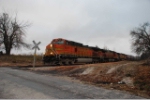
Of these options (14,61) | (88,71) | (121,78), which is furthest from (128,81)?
(14,61)

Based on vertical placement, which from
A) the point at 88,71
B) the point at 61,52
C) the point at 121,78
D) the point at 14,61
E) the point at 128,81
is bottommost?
the point at 128,81

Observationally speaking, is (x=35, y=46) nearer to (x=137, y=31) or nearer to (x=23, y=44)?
(x=23, y=44)

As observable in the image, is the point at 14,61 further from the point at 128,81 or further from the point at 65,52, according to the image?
the point at 128,81

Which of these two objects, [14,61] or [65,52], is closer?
[65,52]

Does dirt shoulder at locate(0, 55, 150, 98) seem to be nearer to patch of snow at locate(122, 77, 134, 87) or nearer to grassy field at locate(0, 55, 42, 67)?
patch of snow at locate(122, 77, 134, 87)

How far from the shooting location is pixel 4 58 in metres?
38.0

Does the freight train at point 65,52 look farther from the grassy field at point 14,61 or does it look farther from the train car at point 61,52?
the grassy field at point 14,61

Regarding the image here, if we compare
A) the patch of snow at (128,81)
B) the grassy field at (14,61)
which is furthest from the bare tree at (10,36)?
the patch of snow at (128,81)

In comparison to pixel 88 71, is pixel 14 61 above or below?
above

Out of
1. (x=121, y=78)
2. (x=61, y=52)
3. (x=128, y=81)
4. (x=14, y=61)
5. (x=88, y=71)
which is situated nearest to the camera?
(x=128, y=81)

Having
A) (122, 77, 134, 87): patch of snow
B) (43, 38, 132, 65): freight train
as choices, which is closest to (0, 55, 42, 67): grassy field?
(43, 38, 132, 65): freight train

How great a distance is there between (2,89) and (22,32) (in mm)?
39828

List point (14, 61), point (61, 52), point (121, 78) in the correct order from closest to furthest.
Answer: point (121, 78), point (61, 52), point (14, 61)

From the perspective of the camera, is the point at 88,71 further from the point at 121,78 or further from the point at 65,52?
the point at 65,52
